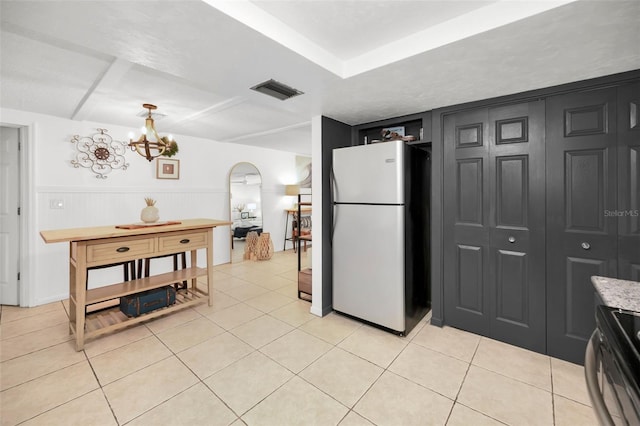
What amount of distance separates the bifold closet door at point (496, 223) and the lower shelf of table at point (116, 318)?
2689mm

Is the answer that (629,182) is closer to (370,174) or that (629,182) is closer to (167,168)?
(370,174)

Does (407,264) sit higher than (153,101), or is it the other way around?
(153,101)

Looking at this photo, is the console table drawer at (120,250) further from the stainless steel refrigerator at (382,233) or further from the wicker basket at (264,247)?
the wicker basket at (264,247)

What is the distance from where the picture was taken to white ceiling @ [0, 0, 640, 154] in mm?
1278

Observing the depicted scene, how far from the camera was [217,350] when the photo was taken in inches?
91.0

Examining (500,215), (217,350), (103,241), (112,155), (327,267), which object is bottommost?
(217,350)

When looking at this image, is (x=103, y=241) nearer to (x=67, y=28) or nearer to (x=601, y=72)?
(x=67, y=28)

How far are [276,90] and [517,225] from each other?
7.29 ft

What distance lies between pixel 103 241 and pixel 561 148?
373 centimetres

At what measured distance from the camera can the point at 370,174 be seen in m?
2.59

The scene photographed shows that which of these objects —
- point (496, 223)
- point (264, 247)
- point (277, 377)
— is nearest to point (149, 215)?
point (277, 377)

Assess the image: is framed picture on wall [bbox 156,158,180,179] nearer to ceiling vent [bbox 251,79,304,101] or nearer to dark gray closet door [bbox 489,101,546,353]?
ceiling vent [bbox 251,79,304,101]

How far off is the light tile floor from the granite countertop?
2.86 ft

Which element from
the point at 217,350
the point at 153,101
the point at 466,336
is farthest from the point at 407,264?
the point at 153,101
